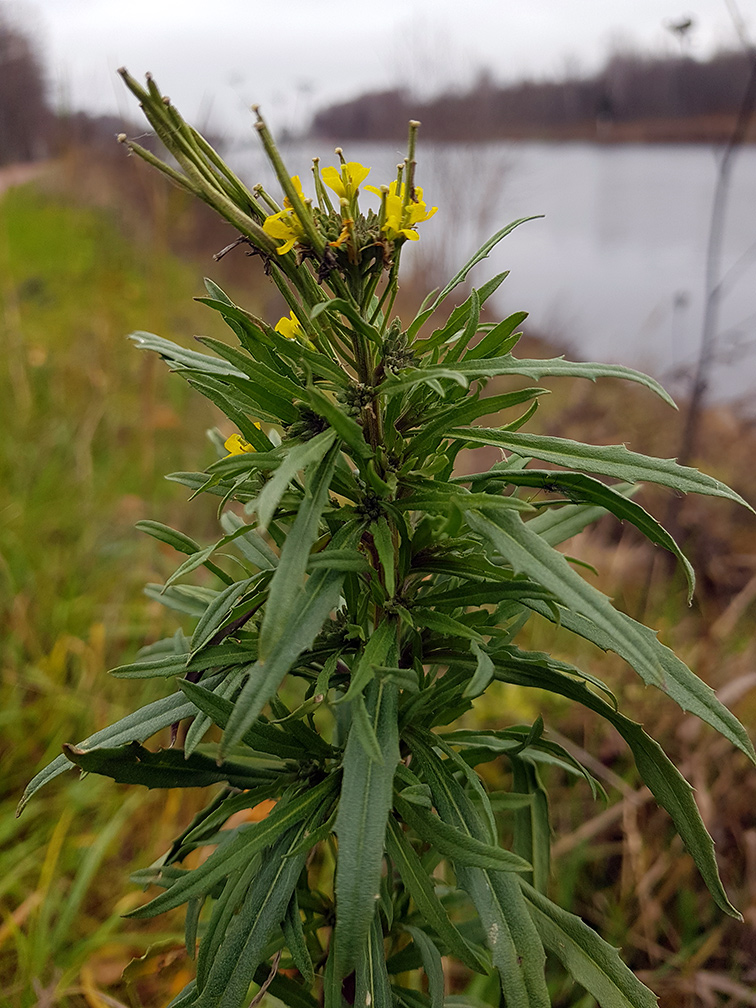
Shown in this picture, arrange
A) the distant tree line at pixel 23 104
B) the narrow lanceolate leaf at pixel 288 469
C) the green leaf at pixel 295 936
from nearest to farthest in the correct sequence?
the narrow lanceolate leaf at pixel 288 469 < the green leaf at pixel 295 936 < the distant tree line at pixel 23 104

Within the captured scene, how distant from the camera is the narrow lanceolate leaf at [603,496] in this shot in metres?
0.60

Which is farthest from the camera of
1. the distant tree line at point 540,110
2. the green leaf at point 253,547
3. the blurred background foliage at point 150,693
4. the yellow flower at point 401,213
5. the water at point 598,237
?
the distant tree line at point 540,110

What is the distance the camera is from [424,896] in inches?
26.0

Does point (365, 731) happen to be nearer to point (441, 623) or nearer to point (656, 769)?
point (441, 623)

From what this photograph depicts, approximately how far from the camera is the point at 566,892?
1554mm

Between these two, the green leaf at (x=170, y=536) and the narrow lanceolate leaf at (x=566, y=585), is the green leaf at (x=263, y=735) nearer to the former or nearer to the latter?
the green leaf at (x=170, y=536)

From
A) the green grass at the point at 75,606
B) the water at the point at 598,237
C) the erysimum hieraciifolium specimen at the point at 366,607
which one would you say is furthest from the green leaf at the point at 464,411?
the water at the point at 598,237

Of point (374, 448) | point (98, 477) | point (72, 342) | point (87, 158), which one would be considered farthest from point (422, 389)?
point (87, 158)

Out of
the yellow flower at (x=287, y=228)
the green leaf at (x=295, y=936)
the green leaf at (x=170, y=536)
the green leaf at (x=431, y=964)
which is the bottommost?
the green leaf at (x=431, y=964)

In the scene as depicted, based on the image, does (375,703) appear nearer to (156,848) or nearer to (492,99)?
(156,848)

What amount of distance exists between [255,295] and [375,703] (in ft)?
23.8

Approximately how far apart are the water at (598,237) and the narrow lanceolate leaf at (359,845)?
378cm

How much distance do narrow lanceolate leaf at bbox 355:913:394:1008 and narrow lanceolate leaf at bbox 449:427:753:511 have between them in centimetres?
51

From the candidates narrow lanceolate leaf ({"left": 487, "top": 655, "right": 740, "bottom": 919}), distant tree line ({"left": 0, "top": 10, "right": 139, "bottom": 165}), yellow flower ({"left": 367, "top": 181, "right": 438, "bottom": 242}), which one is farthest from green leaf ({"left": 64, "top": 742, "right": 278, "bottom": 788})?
distant tree line ({"left": 0, "top": 10, "right": 139, "bottom": 165})
